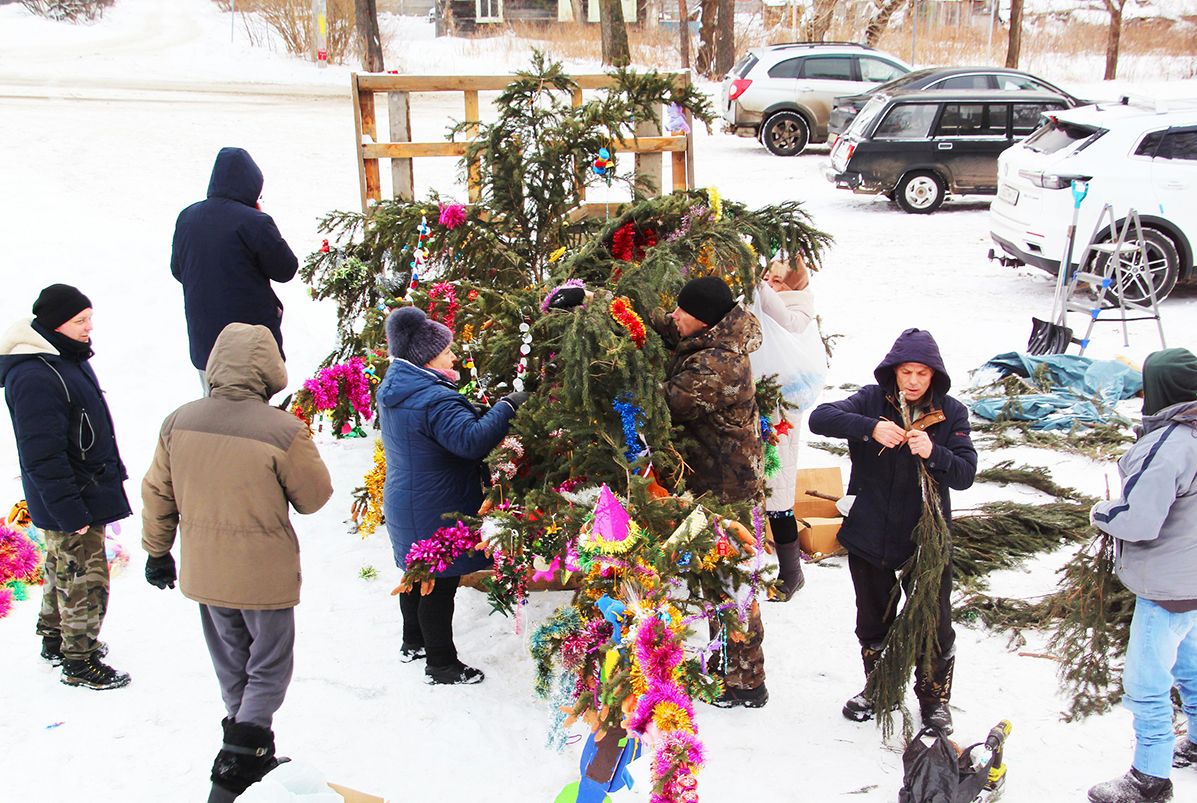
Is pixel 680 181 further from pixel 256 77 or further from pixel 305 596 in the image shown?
pixel 256 77

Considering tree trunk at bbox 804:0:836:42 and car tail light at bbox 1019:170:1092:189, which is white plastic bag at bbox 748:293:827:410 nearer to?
car tail light at bbox 1019:170:1092:189

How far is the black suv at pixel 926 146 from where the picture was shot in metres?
14.5

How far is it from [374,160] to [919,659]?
17.6 feet

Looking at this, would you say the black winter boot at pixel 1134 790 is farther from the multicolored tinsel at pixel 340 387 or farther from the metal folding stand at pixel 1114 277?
the metal folding stand at pixel 1114 277

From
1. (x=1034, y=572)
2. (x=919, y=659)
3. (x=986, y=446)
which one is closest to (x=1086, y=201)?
(x=986, y=446)

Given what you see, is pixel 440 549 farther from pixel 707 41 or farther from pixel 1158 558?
pixel 707 41

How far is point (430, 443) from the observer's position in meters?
4.39

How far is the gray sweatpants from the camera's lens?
3873 millimetres

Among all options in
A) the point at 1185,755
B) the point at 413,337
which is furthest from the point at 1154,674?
the point at 413,337

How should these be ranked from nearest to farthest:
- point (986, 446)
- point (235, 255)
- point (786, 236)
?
point (786, 236) → point (235, 255) → point (986, 446)

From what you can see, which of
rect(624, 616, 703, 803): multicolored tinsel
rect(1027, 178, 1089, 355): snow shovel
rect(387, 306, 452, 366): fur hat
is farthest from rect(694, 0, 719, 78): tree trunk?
rect(624, 616, 703, 803): multicolored tinsel

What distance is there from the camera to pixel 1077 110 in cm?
1120

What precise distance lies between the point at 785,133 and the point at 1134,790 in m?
16.2

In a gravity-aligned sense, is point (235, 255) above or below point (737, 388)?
above
